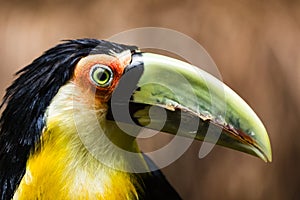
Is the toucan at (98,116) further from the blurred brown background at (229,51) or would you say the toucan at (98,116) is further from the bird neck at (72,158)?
the blurred brown background at (229,51)

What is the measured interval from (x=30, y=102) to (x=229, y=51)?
2314mm

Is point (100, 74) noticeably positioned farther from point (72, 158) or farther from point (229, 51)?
point (229, 51)

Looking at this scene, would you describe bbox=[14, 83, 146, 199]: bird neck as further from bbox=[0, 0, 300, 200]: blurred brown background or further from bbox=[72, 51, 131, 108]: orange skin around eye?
bbox=[0, 0, 300, 200]: blurred brown background

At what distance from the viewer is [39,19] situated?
485cm

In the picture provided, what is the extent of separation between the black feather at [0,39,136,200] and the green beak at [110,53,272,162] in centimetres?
15

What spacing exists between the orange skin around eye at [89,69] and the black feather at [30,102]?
20mm

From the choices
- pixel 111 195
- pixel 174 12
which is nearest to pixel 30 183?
pixel 111 195

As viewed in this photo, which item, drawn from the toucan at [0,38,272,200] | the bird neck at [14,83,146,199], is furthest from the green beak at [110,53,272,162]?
the bird neck at [14,83,146,199]

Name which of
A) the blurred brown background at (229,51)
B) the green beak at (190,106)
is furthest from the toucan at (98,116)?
the blurred brown background at (229,51)

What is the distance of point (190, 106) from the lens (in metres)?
2.52

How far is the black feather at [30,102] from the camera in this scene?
2.54 metres

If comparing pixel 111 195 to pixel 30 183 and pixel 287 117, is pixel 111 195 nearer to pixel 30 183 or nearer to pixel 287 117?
pixel 30 183

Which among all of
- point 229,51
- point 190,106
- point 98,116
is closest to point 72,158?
point 98,116

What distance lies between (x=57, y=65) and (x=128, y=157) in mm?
382
